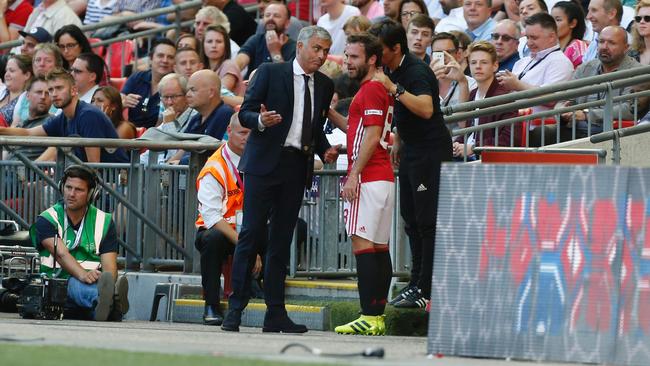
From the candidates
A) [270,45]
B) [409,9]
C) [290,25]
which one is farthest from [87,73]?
[409,9]

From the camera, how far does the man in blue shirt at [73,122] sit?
15.1 m

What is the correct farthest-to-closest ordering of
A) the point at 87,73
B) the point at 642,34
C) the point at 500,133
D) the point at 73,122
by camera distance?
the point at 87,73 → the point at 73,122 → the point at 642,34 → the point at 500,133

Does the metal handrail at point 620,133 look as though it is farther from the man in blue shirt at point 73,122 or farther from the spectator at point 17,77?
the spectator at point 17,77

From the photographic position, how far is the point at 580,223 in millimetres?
8625

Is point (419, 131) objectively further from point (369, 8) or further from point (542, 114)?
point (369, 8)

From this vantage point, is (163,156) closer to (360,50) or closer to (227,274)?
(227,274)

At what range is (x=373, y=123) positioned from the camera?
38.0 ft

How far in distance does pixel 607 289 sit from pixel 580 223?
1.31ft

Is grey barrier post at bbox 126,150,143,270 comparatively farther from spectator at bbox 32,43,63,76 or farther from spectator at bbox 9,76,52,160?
spectator at bbox 32,43,63,76

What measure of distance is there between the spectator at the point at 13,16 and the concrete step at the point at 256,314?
10274 mm

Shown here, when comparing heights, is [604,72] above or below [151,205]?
above

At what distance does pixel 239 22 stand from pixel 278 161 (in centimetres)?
924

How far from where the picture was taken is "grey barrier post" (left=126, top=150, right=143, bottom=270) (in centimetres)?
1463

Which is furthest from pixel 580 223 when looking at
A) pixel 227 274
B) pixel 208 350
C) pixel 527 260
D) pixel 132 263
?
pixel 132 263
